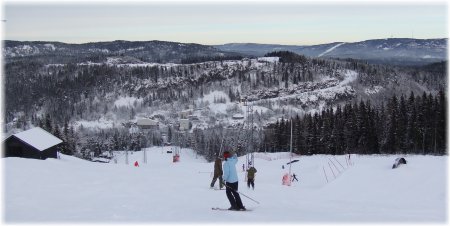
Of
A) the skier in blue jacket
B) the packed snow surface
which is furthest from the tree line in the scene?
the skier in blue jacket

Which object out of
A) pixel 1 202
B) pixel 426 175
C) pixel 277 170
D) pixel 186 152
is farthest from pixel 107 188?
pixel 186 152

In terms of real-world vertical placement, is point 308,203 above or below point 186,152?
→ above

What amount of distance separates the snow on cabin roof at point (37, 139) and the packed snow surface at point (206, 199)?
15615 millimetres

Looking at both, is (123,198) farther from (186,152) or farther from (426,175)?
(186,152)

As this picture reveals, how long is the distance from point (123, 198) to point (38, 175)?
17.9 ft

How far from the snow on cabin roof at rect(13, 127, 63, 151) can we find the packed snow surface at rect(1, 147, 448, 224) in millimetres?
15615

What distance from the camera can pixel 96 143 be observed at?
114812 mm

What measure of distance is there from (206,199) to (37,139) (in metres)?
26.9

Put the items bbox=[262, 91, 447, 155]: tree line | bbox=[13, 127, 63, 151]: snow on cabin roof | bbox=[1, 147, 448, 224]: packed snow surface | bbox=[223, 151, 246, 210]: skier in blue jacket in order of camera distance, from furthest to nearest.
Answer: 1. bbox=[262, 91, 447, 155]: tree line
2. bbox=[13, 127, 63, 151]: snow on cabin roof
3. bbox=[223, 151, 246, 210]: skier in blue jacket
4. bbox=[1, 147, 448, 224]: packed snow surface

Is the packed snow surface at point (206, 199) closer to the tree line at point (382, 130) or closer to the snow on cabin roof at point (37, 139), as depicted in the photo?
the snow on cabin roof at point (37, 139)

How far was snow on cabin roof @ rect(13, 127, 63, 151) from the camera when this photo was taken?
36.1 metres

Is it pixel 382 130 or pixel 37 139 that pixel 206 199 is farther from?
pixel 382 130

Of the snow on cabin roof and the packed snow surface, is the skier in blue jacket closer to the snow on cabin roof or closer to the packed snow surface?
the packed snow surface

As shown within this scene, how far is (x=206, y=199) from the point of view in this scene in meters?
14.4
